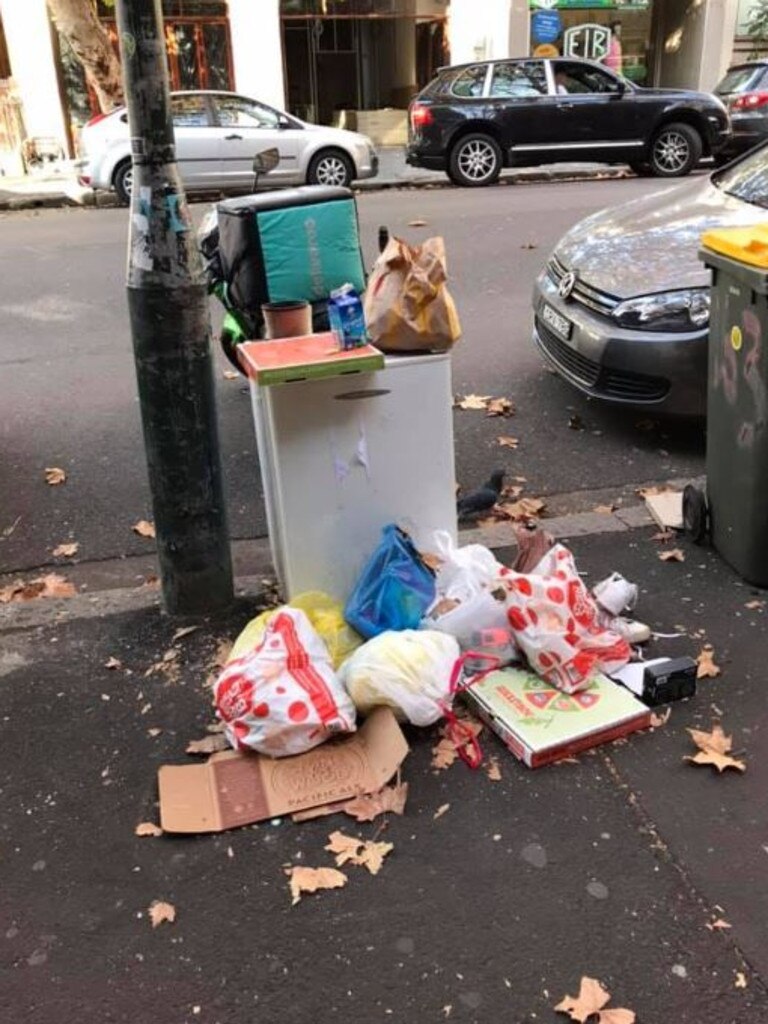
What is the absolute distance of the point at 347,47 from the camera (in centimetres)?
2338

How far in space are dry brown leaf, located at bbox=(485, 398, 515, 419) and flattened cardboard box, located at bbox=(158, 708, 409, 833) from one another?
3142 millimetres

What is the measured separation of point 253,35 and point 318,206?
18062 mm

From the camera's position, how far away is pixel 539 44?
71.4 feet

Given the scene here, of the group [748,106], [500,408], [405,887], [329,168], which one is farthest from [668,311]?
[748,106]

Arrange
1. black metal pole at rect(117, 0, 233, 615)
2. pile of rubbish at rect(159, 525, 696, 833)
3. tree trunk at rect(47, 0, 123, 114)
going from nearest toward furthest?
pile of rubbish at rect(159, 525, 696, 833)
black metal pole at rect(117, 0, 233, 615)
tree trunk at rect(47, 0, 123, 114)

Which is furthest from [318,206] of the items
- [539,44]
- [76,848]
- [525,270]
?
[539,44]

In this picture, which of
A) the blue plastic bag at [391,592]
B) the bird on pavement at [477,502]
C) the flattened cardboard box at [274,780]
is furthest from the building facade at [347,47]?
the flattened cardboard box at [274,780]

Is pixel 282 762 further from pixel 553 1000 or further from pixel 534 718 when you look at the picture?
pixel 553 1000

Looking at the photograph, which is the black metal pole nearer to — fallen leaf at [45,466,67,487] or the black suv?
fallen leaf at [45,466,67,487]

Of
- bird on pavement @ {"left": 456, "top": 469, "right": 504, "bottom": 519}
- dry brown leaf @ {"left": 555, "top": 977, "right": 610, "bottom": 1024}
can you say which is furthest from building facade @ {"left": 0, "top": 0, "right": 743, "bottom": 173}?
dry brown leaf @ {"left": 555, "top": 977, "right": 610, "bottom": 1024}

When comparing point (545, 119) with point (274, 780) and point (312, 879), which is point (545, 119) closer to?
point (274, 780)

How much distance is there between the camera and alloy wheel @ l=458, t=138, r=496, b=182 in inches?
595

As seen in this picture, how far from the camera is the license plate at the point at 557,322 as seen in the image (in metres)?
5.43

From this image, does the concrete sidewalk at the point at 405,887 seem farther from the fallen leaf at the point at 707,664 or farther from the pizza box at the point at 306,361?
the pizza box at the point at 306,361
